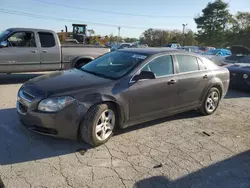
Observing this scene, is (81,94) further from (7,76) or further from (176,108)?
(7,76)

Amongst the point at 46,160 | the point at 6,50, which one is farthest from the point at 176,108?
the point at 6,50

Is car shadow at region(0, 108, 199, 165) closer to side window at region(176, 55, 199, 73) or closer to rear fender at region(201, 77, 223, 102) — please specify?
side window at region(176, 55, 199, 73)

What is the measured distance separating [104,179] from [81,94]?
1.28 meters

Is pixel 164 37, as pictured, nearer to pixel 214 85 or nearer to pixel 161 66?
pixel 214 85

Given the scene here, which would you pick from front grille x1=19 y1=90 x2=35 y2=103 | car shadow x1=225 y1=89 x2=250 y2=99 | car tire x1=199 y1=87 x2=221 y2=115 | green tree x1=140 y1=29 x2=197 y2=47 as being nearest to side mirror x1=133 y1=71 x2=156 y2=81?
front grille x1=19 y1=90 x2=35 y2=103

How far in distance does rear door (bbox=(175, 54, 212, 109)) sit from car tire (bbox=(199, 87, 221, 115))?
0.24 meters

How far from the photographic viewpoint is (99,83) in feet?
12.7

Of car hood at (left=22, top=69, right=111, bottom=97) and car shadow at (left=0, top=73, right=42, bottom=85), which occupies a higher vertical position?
car hood at (left=22, top=69, right=111, bottom=97)

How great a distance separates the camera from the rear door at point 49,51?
8.29 metres

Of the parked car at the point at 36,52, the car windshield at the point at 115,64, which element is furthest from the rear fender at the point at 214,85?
the parked car at the point at 36,52

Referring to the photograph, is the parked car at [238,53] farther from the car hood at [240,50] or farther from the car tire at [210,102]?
the car tire at [210,102]

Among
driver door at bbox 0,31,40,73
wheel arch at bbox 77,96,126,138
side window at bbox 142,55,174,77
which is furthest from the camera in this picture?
driver door at bbox 0,31,40,73

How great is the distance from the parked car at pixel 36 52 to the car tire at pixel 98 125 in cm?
527

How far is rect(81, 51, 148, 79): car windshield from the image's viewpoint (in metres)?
4.25
